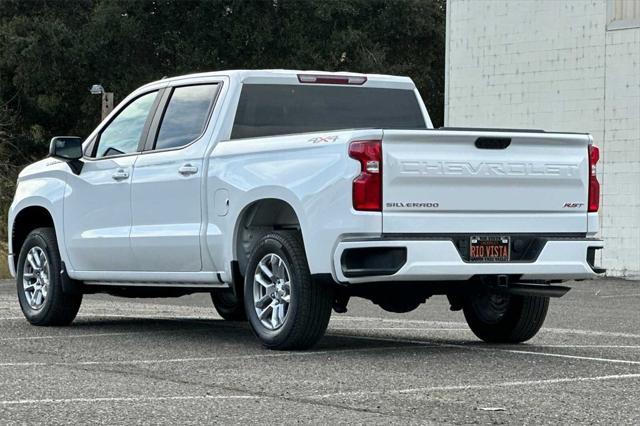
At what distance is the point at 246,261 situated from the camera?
1054 centimetres

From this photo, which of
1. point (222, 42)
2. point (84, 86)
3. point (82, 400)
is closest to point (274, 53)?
point (222, 42)

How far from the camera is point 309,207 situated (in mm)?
9680

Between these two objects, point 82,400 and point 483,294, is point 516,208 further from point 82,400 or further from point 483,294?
point 82,400

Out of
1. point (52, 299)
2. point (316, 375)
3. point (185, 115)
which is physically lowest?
point (52, 299)

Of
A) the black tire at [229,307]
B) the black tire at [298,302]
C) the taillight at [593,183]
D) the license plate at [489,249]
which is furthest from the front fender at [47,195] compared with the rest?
the taillight at [593,183]

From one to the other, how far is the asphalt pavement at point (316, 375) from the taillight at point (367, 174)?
1066mm

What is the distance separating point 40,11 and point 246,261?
4351 cm

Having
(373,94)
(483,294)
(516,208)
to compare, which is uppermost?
(373,94)

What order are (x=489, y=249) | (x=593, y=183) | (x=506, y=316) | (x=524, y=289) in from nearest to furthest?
(x=489, y=249) < (x=524, y=289) < (x=593, y=183) < (x=506, y=316)

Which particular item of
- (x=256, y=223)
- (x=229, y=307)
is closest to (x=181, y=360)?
(x=256, y=223)

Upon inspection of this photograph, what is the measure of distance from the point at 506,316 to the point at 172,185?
277cm

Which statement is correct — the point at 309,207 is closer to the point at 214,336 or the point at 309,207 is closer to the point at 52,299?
the point at 214,336

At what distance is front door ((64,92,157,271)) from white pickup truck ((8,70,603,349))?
17 mm

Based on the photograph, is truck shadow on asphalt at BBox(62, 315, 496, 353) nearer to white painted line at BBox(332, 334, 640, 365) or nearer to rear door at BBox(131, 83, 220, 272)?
white painted line at BBox(332, 334, 640, 365)
